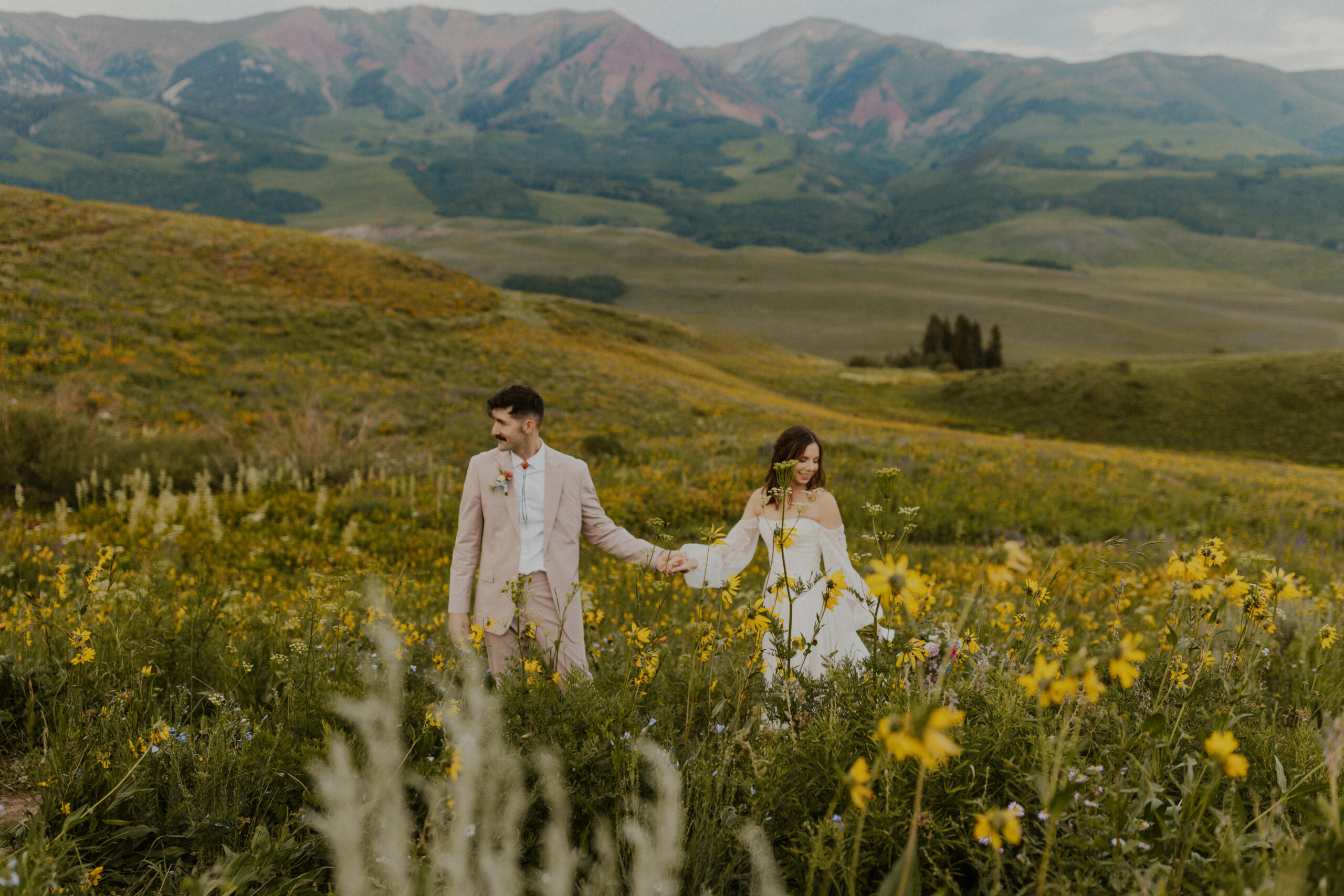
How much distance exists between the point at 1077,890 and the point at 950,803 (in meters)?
0.41

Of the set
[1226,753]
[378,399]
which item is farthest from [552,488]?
[378,399]

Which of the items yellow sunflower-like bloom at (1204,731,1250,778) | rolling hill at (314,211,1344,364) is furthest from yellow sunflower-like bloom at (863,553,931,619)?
rolling hill at (314,211,1344,364)

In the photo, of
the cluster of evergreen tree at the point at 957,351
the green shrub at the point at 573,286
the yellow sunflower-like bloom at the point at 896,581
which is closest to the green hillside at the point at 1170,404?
the cluster of evergreen tree at the point at 957,351

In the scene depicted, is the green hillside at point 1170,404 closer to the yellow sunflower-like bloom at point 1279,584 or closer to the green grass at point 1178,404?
the green grass at point 1178,404

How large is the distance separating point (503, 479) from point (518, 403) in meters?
0.46

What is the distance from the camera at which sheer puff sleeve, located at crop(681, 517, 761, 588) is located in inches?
172

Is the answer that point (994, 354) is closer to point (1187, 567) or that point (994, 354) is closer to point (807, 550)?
point (807, 550)

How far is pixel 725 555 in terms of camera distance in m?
4.61

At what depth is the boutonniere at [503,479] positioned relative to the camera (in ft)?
13.6

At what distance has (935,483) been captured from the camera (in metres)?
14.6

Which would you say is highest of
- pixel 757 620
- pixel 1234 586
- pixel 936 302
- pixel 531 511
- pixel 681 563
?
pixel 936 302

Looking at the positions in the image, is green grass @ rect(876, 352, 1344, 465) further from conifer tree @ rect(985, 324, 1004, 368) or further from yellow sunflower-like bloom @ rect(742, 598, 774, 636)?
yellow sunflower-like bloom @ rect(742, 598, 774, 636)

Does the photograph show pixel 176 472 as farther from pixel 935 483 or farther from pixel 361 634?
pixel 935 483

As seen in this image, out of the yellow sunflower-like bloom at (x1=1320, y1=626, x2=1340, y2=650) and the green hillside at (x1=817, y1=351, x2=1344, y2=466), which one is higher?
the yellow sunflower-like bloom at (x1=1320, y1=626, x2=1340, y2=650)
